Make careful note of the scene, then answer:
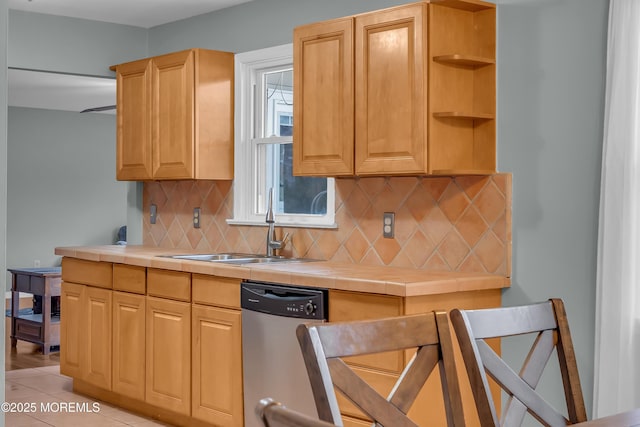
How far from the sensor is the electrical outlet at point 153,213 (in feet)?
19.1

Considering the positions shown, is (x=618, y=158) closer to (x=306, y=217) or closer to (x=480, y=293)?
(x=480, y=293)

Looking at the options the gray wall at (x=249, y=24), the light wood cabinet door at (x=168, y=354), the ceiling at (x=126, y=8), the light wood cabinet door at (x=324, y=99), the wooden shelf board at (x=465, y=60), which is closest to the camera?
the wooden shelf board at (x=465, y=60)

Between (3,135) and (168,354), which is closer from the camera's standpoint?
(3,135)

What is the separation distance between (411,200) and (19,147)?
7.67m

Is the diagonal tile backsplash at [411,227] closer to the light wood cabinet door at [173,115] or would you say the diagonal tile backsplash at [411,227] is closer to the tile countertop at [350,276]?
the tile countertop at [350,276]

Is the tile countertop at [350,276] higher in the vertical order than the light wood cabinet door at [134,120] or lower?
lower

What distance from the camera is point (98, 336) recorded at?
5027mm

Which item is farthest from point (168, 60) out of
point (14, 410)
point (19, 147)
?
point (19, 147)

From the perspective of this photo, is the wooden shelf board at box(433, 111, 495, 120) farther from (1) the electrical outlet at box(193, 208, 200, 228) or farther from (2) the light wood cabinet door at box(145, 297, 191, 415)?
(1) the electrical outlet at box(193, 208, 200, 228)

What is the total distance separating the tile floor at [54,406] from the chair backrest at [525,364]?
9.75ft

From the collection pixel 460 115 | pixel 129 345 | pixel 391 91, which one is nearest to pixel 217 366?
pixel 129 345

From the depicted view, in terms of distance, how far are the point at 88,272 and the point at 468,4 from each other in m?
2.76

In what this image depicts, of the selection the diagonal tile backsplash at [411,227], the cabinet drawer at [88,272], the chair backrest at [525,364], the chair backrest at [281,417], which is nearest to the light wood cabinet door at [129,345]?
the cabinet drawer at [88,272]

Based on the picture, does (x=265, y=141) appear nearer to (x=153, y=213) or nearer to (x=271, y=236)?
(x=271, y=236)
